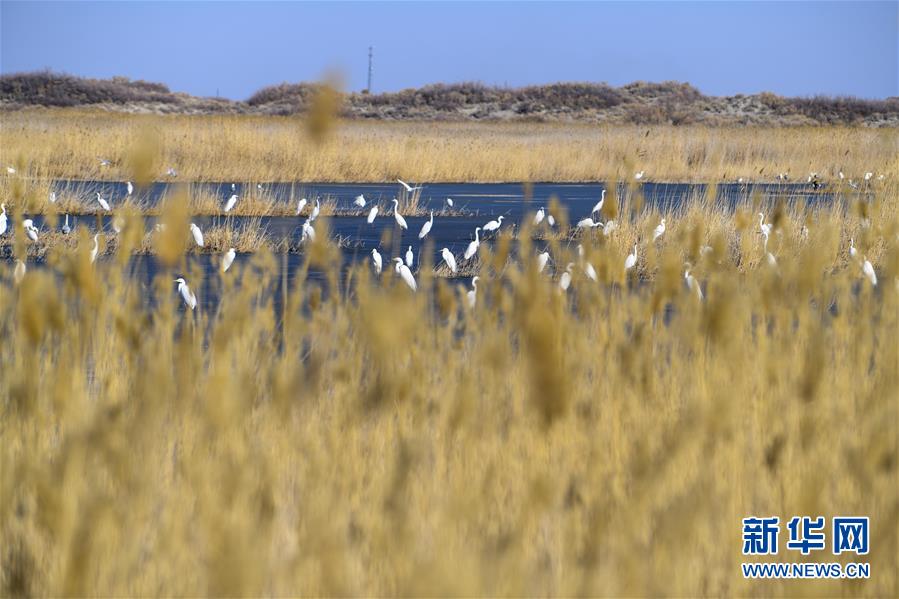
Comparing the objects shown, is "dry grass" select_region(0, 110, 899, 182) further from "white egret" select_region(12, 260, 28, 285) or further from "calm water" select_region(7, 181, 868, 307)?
"white egret" select_region(12, 260, 28, 285)

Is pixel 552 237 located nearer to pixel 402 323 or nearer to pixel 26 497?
pixel 402 323

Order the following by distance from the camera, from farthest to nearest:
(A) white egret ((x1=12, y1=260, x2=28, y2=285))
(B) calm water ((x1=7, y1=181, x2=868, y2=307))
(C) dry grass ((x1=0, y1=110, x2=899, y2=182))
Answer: (C) dry grass ((x1=0, y1=110, x2=899, y2=182)) → (B) calm water ((x1=7, y1=181, x2=868, y2=307)) → (A) white egret ((x1=12, y1=260, x2=28, y2=285))

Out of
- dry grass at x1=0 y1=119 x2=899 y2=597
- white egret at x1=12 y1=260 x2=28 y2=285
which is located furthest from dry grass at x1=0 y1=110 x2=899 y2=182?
dry grass at x1=0 y1=119 x2=899 y2=597

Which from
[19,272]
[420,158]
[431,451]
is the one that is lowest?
[431,451]

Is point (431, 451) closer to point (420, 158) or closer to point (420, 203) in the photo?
point (420, 203)

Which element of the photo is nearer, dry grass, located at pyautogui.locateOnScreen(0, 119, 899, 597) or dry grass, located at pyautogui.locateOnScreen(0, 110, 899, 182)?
dry grass, located at pyautogui.locateOnScreen(0, 119, 899, 597)

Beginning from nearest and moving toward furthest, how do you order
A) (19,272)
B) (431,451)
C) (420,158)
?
(431,451), (19,272), (420,158)

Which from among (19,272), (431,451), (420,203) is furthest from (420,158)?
(431,451)

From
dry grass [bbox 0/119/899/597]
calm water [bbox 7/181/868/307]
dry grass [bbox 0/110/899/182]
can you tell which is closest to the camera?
dry grass [bbox 0/119/899/597]

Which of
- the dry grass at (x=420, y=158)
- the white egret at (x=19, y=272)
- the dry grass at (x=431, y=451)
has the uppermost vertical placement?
the dry grass at (x=420, y=158)

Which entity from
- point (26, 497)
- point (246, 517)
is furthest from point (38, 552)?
point (246, 517)

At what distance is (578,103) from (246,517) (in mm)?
51866

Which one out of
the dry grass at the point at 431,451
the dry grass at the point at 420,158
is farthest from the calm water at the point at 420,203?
the dry grass at the point at 431,451

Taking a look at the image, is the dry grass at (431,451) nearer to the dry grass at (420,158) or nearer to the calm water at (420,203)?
the calm water at (420,203)
